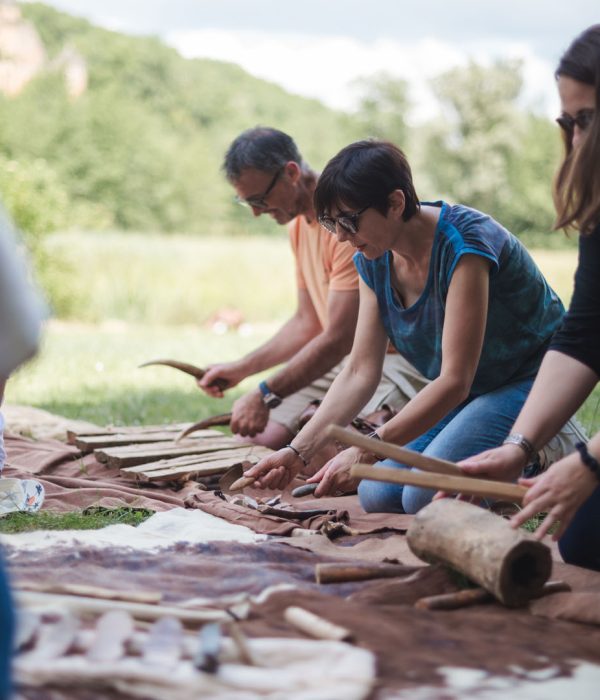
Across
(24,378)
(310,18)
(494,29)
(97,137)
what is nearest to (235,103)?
(97,137)

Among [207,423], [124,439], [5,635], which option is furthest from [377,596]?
[124,439]

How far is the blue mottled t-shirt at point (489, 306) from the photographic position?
3.74 m

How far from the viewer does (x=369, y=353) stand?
399cm

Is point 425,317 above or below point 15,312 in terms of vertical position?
below

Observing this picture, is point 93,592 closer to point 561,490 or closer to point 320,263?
point 561,490

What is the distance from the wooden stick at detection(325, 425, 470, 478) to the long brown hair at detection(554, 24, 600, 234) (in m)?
0.76

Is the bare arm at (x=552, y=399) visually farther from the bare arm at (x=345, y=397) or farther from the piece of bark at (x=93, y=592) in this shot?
the piece of bark at (x=93, y=592)

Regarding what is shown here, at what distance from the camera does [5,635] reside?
1.72 m

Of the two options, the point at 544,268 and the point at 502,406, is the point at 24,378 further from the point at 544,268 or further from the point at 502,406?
the point at 544,268

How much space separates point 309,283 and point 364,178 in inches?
74.2

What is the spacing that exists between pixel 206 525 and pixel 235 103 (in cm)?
5374

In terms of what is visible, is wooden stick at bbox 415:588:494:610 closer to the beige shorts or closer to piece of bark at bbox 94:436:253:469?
the beige shorts

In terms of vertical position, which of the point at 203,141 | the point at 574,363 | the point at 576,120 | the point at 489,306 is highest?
the point at 203,141

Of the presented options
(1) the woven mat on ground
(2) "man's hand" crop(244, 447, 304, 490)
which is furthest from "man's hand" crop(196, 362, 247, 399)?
(1) the woven mat on ground
